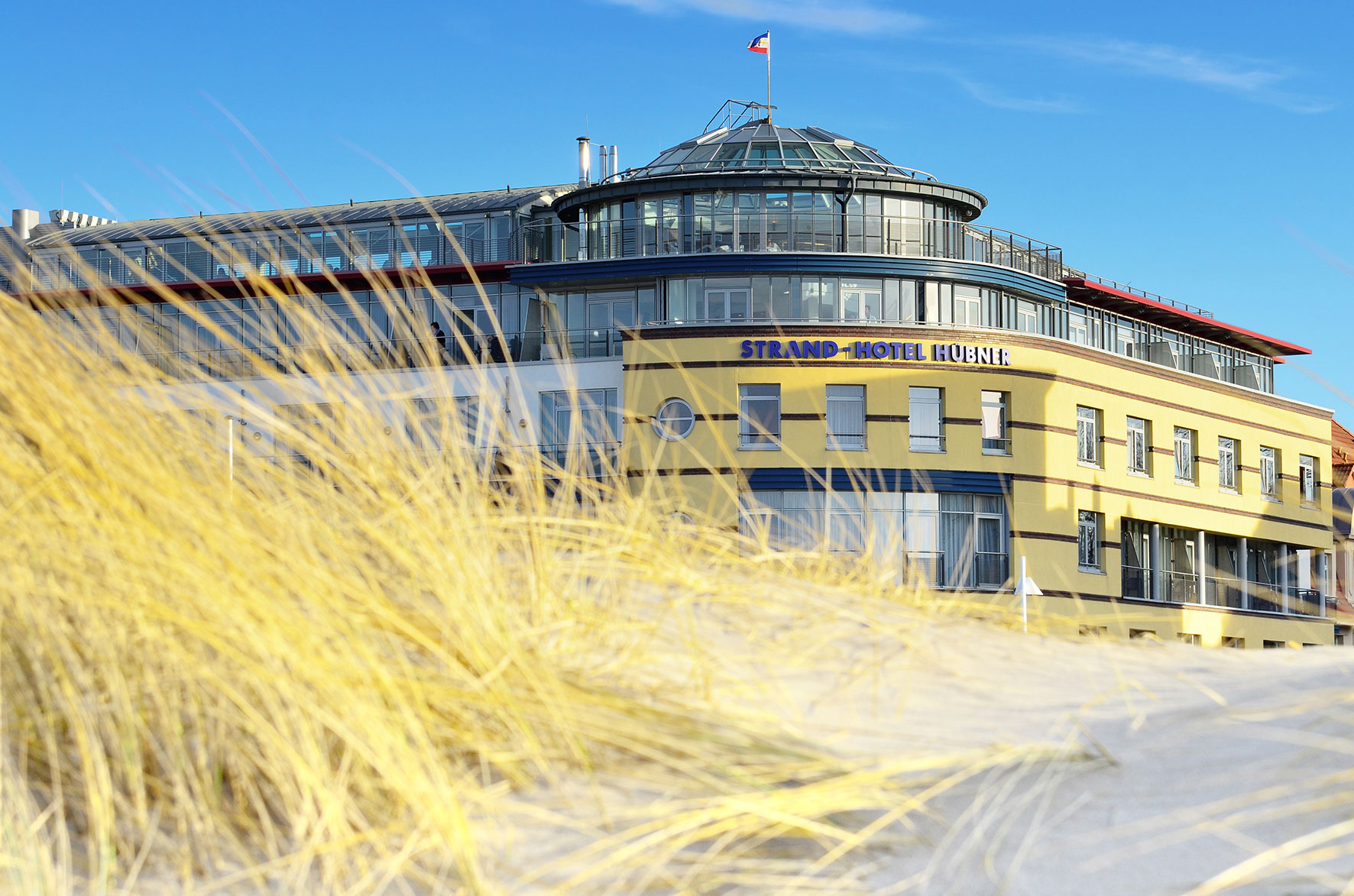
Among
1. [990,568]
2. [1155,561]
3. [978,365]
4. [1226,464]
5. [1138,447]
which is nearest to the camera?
[990,568]

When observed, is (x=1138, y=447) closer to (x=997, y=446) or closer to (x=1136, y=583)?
(x=1136, y=583)

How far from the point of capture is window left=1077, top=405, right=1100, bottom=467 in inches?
1437

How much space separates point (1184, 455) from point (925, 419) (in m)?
9.80

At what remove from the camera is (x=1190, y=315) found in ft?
150

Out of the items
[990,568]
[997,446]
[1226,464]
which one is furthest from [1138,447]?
[990,568]

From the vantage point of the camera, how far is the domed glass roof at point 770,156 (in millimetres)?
36125

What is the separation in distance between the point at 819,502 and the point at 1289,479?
60.4 feet

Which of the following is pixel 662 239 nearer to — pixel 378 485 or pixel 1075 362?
pixel 1075 362

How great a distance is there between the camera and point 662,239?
36000 mm

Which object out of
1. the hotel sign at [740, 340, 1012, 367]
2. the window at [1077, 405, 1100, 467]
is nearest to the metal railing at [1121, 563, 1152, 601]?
the window at [1077, 405, 1100, 467]

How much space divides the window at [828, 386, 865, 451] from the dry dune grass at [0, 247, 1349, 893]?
98.5 ft

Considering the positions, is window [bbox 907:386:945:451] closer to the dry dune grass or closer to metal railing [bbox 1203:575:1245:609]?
metal railing [bbox 1203:575:1245:609]

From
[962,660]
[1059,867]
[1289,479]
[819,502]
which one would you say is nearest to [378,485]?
[962,660]

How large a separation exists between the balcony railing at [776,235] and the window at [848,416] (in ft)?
12.1
